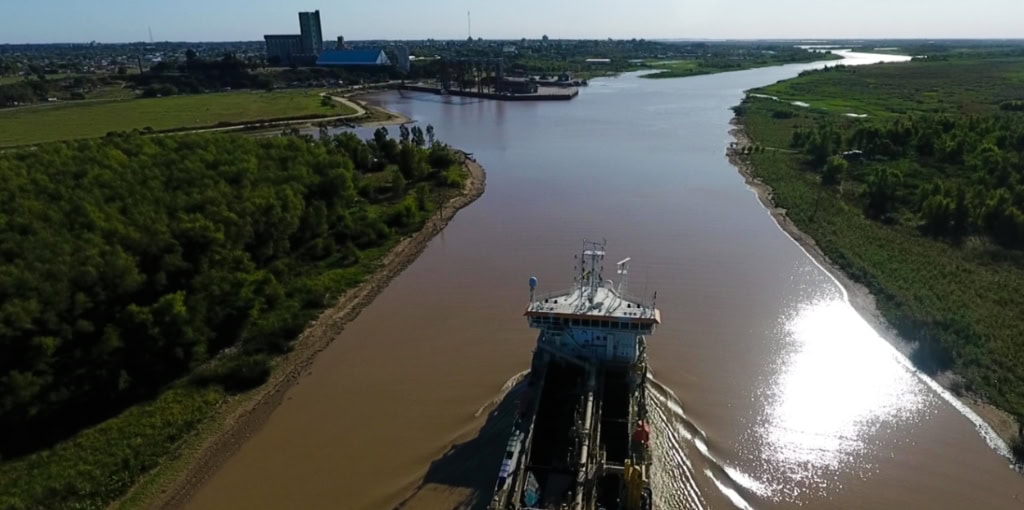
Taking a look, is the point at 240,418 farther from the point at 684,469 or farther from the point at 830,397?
the point at 830,397

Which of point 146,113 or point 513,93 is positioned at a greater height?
point 513,93

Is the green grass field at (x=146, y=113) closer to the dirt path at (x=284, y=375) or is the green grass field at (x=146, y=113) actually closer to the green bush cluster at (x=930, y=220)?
the dirt path at (x=284, y=375)

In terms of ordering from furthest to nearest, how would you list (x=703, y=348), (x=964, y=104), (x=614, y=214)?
(x=964, y=104) → (x=614, y=214) → (x=703, y=348)

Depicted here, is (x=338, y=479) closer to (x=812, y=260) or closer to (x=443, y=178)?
(x=812, y=260)

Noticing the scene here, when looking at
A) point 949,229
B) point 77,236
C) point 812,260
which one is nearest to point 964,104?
point 949,229

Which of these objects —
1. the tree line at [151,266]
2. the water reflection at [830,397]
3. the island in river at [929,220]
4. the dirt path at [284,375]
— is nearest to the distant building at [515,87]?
the island in river at [929,220]

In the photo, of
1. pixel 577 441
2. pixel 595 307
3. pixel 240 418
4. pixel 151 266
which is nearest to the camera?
pixel 577 441

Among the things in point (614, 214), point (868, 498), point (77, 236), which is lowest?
point (868, 498)

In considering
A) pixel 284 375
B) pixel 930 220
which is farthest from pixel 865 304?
pixel 284 375
